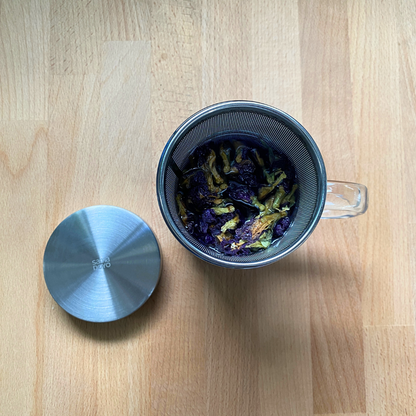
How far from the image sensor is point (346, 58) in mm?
583

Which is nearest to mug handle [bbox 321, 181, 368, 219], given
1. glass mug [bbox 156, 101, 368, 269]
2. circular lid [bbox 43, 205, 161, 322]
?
glass mug [bbox 156, 101, 368, 269]

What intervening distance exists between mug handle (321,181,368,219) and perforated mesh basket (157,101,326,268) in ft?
0.10

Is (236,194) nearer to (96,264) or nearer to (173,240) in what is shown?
(173,240)

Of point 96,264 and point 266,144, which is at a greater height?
point 266,144

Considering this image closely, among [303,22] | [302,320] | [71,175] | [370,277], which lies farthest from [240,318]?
[303,22]

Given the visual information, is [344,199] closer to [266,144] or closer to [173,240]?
[266,144]

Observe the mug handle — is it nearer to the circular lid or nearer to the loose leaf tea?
the loose leaf tea

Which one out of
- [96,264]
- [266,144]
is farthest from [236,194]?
[96,264]

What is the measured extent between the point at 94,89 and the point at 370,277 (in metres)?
0.47

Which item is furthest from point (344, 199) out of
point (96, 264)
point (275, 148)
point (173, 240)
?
point (96, 264)

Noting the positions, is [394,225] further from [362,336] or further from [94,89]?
[94,89]

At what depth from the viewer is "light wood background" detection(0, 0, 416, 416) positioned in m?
0.56

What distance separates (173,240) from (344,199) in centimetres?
22

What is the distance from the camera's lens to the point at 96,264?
0.55 m
